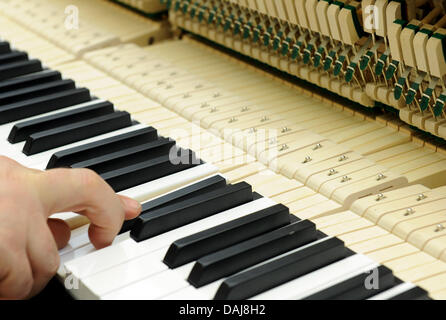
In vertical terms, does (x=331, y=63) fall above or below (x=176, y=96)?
above

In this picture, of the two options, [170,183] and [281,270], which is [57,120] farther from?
[281,270]

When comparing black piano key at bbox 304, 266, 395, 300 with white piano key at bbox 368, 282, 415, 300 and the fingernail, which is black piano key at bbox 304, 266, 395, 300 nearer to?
white piano key at bbox 368, 282, 415, 300

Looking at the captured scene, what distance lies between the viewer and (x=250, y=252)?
2.21 meters

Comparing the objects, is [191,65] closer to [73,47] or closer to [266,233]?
[73,47]

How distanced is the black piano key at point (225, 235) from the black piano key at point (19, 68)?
1763 mm

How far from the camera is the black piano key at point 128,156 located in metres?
2.79

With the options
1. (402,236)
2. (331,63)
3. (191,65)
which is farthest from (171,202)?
(191,65)

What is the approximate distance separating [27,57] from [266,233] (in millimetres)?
1997

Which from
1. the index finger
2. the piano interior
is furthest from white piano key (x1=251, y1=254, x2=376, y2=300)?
the index finger

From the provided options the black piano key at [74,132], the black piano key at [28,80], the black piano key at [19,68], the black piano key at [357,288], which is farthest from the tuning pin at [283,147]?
the black piano key at [19,68]

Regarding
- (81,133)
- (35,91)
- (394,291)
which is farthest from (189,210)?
(35,91)

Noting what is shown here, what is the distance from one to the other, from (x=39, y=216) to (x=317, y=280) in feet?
2.50

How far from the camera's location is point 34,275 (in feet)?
7.13
